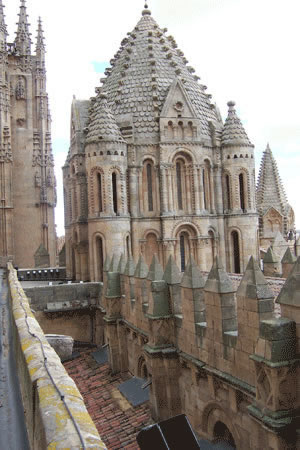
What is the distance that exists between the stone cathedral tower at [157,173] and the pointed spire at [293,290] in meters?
17.8

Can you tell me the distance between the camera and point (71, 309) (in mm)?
24656

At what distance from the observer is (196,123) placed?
28391mm

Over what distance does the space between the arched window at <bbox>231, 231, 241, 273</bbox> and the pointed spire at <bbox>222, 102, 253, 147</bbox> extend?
573 centimetres

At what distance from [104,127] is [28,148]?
21409 millimetres

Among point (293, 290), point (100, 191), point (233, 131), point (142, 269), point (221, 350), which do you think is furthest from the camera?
point (233, 131)

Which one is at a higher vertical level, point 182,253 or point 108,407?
point 182,253

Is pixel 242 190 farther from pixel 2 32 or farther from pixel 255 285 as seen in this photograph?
pixel 2 32

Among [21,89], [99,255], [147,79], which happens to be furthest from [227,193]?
[21,89]

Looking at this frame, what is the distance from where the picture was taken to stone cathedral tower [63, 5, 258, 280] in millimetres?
26828

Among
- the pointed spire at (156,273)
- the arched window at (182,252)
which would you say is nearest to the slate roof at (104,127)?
the arched window at (182,252)

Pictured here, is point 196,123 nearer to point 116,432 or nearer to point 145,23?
point 145,23

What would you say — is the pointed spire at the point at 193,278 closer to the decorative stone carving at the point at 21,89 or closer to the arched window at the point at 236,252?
the arched window at the point at 236,252

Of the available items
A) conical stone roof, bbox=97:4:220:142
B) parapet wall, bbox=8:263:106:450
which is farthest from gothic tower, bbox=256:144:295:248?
parapet wall, bbox=8:263:106:450

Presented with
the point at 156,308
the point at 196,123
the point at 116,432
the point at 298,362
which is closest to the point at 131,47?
the point at 196,123
